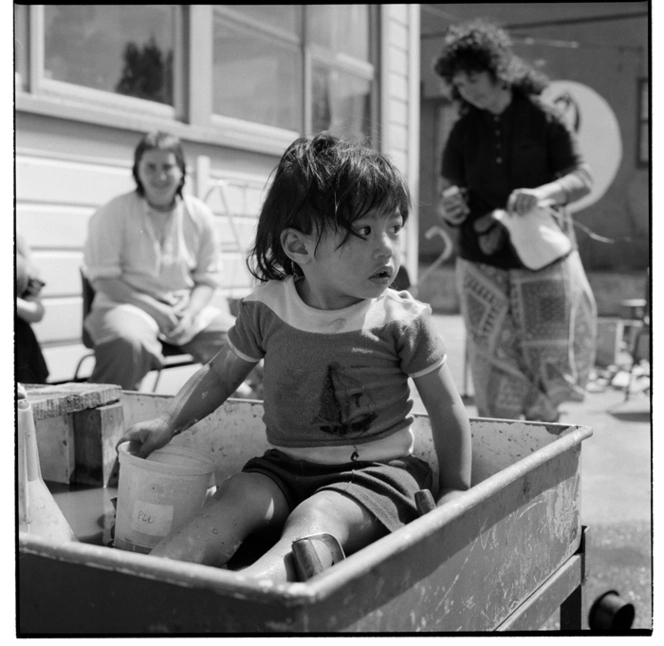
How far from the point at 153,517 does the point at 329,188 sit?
71cm

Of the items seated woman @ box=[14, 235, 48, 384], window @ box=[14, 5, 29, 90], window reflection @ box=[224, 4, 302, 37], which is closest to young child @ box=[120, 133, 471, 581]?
seated woman @ box=[14, 235, 48, 384]

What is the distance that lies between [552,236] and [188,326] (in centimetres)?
152

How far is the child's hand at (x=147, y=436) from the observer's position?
5.48ft

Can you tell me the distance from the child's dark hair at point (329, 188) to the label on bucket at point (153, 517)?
57cm

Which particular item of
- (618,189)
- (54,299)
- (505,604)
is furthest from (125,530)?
(618,189)

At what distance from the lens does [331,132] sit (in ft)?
5.49

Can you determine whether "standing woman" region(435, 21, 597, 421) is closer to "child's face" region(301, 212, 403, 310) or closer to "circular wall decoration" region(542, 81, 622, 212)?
"child's face" region(301, 212, 403, 310)

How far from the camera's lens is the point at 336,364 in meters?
1.59

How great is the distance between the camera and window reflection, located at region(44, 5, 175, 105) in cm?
420

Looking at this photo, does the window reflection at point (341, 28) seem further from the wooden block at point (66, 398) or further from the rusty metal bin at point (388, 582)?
the rusty metal bin at point (388, 582)

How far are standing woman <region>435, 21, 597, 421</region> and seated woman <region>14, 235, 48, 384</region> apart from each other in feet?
5.47

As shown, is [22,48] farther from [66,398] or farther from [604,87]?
[604,87]

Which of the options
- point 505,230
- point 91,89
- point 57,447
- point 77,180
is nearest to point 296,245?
point 57,447

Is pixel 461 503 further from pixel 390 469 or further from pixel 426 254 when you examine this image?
pixel 426 254
